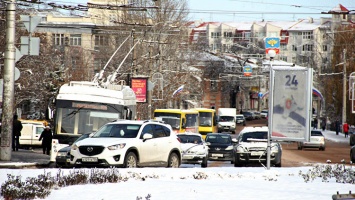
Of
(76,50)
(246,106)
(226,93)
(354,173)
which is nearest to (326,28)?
(246,106)

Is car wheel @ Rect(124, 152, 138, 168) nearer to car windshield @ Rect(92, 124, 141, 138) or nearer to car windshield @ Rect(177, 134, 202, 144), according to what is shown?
car windshield @ Rect(92, 124, 141, 138)

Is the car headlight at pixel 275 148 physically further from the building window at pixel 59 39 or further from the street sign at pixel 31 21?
the building window at pixel 59 39

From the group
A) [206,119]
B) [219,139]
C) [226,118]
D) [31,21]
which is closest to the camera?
[31,21]

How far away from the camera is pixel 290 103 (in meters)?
23.1

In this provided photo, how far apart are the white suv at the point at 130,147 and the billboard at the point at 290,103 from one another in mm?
3624

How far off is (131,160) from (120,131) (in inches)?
46.5

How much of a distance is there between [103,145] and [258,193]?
8411 millimetres

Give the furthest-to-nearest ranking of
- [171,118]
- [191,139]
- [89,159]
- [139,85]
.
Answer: [171,118]
[139,85]
[191,139]
[89,159]

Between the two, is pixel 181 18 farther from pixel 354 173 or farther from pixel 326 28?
pixel 326 28

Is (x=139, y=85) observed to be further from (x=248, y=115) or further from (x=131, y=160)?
(x=248, y=115)

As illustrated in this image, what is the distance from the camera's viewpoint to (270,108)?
23297 mm

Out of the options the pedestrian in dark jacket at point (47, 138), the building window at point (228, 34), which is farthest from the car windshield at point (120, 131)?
the building window at point (228, 34)

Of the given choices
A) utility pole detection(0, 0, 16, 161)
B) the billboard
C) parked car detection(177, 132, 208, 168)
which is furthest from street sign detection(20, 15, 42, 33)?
the billboard

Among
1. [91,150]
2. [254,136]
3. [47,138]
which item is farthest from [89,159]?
[47,138]
